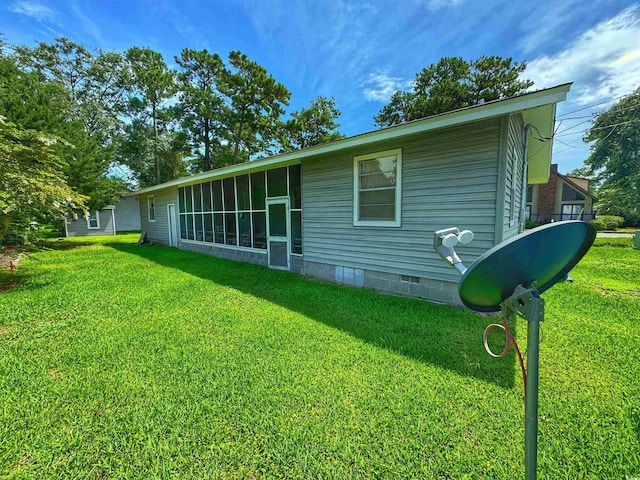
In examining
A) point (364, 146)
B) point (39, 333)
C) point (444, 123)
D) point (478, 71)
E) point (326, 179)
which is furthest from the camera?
point (478, 71)

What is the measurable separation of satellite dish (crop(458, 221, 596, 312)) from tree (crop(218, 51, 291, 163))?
2226cm

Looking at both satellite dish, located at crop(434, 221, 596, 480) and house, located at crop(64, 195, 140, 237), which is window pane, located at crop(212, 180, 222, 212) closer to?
satellite dish, located at crop(434, 221, 596, 480)

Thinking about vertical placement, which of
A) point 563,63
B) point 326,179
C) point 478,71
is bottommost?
point 326,179

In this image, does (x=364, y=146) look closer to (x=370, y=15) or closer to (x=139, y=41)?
(x=370, y=15)

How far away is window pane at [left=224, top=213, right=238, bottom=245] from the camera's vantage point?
9.18 m

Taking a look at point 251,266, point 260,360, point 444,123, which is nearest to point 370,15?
point 444,123

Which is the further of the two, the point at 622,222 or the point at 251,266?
the point at 622,222

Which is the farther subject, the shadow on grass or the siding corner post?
the siding corner post

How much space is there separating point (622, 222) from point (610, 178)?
384cm

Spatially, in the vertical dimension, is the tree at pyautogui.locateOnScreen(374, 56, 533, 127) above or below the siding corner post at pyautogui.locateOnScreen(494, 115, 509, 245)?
above

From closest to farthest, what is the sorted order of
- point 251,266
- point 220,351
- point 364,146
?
1. point 220,351
2. point 364,146
3. point 251,266

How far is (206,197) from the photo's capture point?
33.9ft

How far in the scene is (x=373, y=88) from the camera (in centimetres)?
1889

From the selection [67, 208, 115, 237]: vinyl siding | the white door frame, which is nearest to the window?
the white door frame
